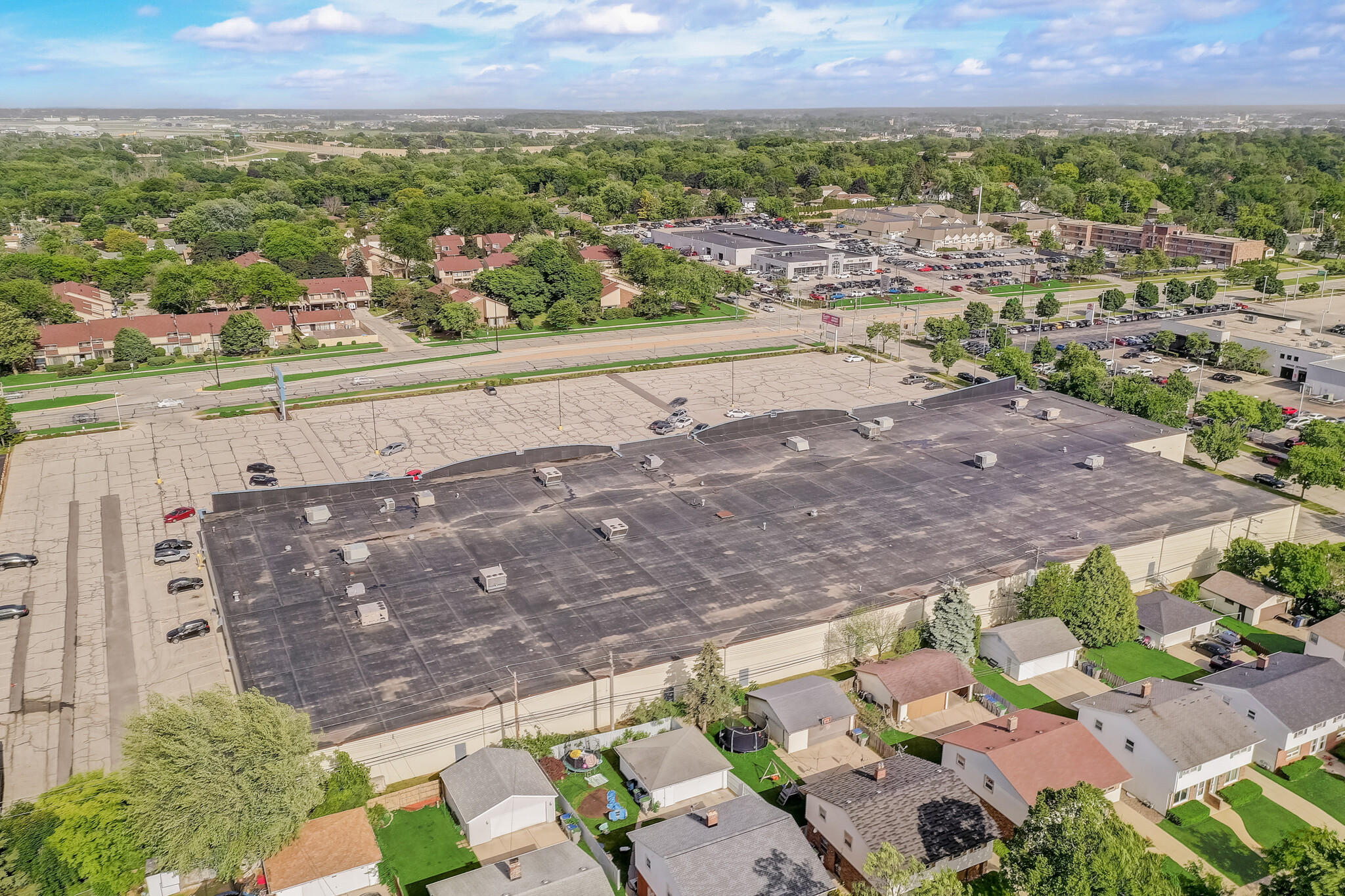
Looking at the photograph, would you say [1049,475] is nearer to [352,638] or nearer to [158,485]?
[352,638]

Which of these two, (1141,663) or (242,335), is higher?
(242,335)

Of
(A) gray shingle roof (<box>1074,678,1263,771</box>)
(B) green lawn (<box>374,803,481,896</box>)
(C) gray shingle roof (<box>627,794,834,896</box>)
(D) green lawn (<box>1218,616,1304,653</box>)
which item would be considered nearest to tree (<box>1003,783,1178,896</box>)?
(C) gray shingle roof (<box>627,794,834,896</box>)

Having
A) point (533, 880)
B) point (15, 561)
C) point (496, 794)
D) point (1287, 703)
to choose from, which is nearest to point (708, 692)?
point (496, 794)

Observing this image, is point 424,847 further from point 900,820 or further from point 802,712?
point 900,820

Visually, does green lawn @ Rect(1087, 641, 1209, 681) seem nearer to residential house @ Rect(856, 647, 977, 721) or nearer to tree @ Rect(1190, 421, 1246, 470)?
residential house @ Rect(856, 647, 977, 721)

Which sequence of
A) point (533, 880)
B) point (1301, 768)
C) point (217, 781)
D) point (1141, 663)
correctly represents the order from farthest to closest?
point (1141, 663)
point (1301, 768)
point (217, 781)
point (533, 880)

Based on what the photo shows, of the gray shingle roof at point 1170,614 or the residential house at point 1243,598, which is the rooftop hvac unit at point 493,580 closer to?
the gray shingle roof at point 1170,614

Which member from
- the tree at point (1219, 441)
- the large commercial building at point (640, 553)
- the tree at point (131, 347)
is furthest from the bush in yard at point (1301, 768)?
the tree at point (131, 347)

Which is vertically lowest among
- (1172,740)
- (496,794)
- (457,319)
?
(496,794)
